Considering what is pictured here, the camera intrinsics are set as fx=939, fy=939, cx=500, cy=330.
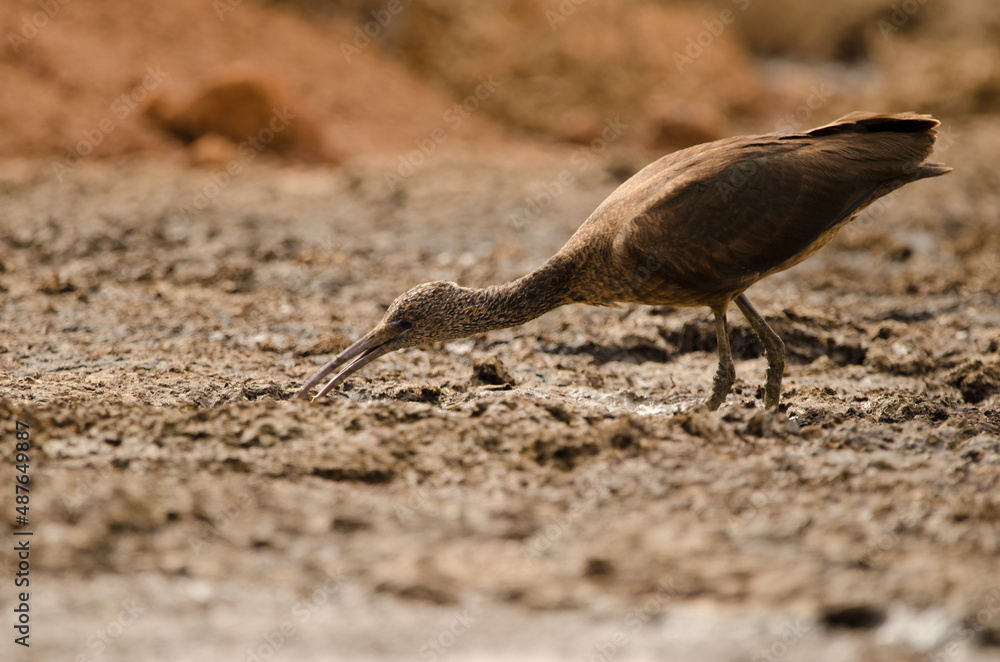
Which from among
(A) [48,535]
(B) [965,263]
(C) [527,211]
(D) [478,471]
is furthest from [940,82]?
(A) [48,535]

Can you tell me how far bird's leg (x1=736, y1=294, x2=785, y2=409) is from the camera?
5191mm

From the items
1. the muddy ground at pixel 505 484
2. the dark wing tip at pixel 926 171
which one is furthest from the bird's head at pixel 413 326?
the dark wing tip at pixel 926 171

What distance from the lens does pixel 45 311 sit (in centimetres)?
693

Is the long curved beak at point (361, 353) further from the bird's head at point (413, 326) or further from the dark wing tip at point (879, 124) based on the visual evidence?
the dark wing tip at point (879, 124)

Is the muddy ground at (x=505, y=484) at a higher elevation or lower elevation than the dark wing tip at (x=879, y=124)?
lower

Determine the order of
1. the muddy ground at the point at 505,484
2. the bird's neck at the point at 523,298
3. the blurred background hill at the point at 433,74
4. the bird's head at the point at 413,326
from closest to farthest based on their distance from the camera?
the muddy ground at the point at 505,484 < the bird's head at the point at 413,326 < the bird's neck at the point at 523,298 < the blurred background hill at the point at 433,74

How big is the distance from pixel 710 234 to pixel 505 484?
6.34 ft

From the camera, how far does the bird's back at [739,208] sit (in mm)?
4938

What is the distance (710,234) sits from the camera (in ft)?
16.1

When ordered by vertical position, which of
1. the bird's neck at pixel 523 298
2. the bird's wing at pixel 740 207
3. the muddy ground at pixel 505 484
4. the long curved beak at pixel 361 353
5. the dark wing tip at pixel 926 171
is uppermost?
the dark wing tip at pixel 926 171

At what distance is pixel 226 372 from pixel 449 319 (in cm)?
142

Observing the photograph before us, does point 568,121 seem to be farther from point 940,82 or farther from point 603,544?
point 603,544

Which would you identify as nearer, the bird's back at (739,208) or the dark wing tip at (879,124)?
the bird's back at (739,208)

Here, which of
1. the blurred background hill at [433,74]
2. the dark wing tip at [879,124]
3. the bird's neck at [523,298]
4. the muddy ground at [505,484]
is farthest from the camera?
the blurred background hill at [433,74]
